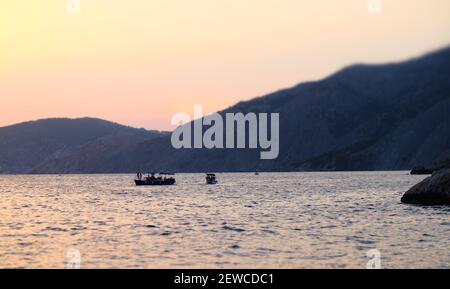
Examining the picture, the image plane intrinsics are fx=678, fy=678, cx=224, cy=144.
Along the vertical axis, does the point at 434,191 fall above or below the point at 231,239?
above

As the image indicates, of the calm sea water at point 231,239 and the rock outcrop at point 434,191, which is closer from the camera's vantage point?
the calm sea water at point 231,239

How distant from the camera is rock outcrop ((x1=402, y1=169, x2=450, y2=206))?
192ft

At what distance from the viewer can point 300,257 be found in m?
30.6

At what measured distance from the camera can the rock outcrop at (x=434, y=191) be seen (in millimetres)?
58500

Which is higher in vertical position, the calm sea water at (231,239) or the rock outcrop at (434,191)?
the rock outcrop at (434,191)

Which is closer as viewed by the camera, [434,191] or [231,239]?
[231,239]

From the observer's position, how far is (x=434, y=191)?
60219mm

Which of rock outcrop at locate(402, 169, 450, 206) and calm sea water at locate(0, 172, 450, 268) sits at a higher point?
rock outcrop at locate(402, 169, 450, 206)

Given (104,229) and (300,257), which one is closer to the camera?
(300,257)

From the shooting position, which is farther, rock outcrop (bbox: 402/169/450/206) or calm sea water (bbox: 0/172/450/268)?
rock outcrop (bbox: 402/169/450/206)
